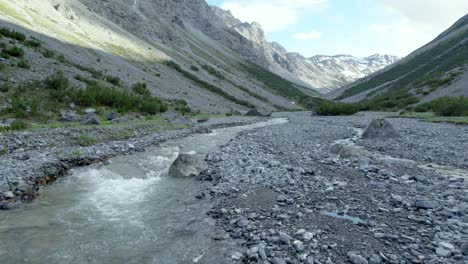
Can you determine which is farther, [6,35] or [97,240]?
[6,35]

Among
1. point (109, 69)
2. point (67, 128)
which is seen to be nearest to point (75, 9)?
point (109, 69)

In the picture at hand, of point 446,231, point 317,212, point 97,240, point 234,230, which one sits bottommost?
point 97,240

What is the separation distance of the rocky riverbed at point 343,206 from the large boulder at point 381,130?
21.8ft

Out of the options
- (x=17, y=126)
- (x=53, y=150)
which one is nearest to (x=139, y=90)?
(x=17, y=126)

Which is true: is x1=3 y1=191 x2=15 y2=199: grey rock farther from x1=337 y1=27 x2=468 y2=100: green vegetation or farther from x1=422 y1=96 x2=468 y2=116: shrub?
x1=337 y1=27 x2=468 y2=100: green vegetation

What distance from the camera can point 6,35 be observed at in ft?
126

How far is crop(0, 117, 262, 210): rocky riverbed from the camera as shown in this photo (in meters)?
12.9

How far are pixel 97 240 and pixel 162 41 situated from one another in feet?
404

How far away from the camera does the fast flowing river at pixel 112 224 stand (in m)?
8.43

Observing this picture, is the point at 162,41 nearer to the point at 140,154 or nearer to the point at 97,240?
the point at 140,154

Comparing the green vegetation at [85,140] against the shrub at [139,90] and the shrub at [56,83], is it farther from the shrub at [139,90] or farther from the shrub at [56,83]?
the shrub at [139,90]

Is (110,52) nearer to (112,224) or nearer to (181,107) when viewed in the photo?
(181,107)

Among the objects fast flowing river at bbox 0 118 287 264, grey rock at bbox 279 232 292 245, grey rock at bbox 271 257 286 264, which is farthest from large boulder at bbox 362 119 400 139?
grey rock at bbox 271 257 286 264

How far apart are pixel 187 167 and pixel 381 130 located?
18585 millimetres
